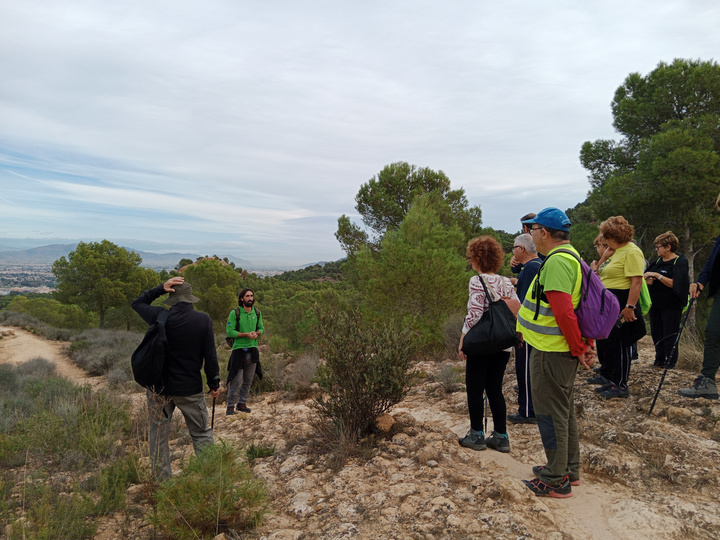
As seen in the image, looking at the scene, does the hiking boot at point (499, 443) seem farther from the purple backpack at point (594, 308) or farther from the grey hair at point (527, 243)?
the grey hair at point (527, 243)

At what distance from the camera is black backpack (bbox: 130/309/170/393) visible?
311 cm

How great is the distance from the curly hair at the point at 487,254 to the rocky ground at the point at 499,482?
1.51 metres

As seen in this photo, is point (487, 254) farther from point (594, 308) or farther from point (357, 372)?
point (357, 372)

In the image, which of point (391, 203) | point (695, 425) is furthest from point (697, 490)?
point (391, 203)

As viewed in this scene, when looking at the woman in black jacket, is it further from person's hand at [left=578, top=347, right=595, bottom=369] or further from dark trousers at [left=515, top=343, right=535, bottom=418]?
person's hand at [left=578, top=347, right=595, bottom=369]

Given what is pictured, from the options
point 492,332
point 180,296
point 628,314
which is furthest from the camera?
point 628,314

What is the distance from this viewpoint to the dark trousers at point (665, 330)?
4.68m

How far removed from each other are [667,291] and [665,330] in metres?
0.46

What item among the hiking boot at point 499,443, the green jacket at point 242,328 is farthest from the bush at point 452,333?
the hiking boot at point 499,443

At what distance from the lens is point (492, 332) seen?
10.0 feet

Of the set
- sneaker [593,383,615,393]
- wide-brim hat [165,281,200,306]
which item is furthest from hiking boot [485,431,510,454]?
wide-brim hat [165,281,200,306]

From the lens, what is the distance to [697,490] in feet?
8.43

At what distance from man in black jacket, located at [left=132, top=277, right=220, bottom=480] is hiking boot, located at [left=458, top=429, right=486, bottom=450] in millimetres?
2098

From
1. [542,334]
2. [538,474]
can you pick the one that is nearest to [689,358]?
[538,474]
